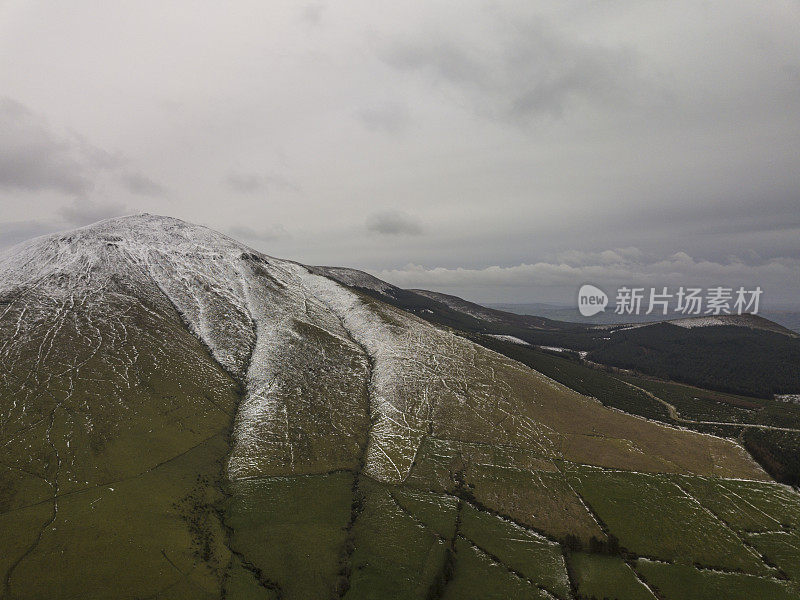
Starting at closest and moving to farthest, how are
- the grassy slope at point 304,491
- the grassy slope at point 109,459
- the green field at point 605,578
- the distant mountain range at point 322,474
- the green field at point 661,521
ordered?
the grassy slope at point 109,459
the grassy slope at point 304,491
the distant mountain range at point 322,474
the green field at point 605,578
the green field at point 661,521

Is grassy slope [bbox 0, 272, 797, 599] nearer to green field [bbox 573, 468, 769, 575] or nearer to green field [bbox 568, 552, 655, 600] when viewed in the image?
green field [bbox 573, 468, 769, 575]

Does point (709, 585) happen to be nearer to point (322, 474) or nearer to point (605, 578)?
point (605, 578)

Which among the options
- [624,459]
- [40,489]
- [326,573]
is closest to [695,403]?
[624,459]

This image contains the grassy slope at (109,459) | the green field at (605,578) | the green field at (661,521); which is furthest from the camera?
the green field at (661,521)

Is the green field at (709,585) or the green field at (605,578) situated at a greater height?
the green field at (709,585)

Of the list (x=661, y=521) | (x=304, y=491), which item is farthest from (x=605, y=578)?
(x=304, y=491)

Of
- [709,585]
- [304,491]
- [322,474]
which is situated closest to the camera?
[709,585]

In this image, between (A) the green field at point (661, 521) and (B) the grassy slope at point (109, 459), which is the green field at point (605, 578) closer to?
(A) the green field at point (661, 521)

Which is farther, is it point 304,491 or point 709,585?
point 304,491

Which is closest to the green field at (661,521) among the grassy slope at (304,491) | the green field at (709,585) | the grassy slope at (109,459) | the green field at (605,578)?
the grassy slope at (304,491)

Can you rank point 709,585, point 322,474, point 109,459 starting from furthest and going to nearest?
1. point 322,474
2. point 109,459
3. point 709,585

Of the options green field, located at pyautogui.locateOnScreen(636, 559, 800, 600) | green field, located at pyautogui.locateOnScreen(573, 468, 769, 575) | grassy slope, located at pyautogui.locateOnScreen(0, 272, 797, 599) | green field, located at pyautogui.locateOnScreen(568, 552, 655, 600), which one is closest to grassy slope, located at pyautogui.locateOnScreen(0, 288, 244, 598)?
grassy slope, located at pyautogui.locateOnScreen(0, 272, 797, 599)
